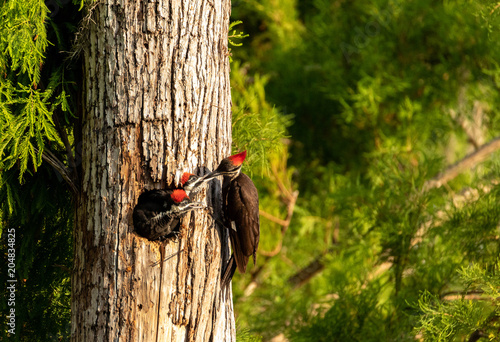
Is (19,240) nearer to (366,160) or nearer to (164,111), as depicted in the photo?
(164,111)

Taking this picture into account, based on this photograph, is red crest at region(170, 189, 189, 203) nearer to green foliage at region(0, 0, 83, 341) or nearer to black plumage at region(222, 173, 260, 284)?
black plumage at region(222, 173, 260, 284)

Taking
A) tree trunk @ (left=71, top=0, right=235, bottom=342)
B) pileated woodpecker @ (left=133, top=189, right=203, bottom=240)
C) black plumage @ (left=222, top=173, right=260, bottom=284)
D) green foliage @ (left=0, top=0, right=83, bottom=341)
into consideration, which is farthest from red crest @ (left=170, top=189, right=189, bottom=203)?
green foliage @ (left=0, top=0, right=83, bottom=341)

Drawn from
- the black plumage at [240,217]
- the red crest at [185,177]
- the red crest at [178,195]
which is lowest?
the black plumage at [240,217]

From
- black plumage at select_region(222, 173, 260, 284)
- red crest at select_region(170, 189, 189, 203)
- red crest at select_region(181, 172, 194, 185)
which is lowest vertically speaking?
black plumage at select_region(222, 173, 260, 284)

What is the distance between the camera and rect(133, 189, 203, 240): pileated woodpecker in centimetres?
244

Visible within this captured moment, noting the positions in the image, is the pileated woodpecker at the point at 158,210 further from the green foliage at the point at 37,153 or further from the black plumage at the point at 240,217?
the green foliage at the point at 37,153

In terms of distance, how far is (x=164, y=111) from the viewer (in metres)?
2.53

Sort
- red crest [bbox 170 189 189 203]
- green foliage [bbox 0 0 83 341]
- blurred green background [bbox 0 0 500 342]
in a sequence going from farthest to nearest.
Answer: blurred green background [bbox 0 0 500 342], green foliage [bbox 0 0 83 341], red crest [bbox 170 189 189 203]

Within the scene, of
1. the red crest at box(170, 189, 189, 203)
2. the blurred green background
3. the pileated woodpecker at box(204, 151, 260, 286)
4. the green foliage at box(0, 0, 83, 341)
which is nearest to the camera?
the red crest at box(170, 189, 189, 203)

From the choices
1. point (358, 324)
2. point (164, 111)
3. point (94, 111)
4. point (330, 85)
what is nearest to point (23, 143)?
point (94, 111)

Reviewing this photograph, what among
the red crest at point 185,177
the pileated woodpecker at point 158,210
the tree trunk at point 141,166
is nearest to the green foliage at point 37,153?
the tree trunk at point 141,166

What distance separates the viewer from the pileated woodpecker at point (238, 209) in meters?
2.63

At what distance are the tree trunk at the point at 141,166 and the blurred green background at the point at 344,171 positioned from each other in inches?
11.6

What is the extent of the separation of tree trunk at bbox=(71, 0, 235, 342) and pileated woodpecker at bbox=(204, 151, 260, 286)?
108 mm
